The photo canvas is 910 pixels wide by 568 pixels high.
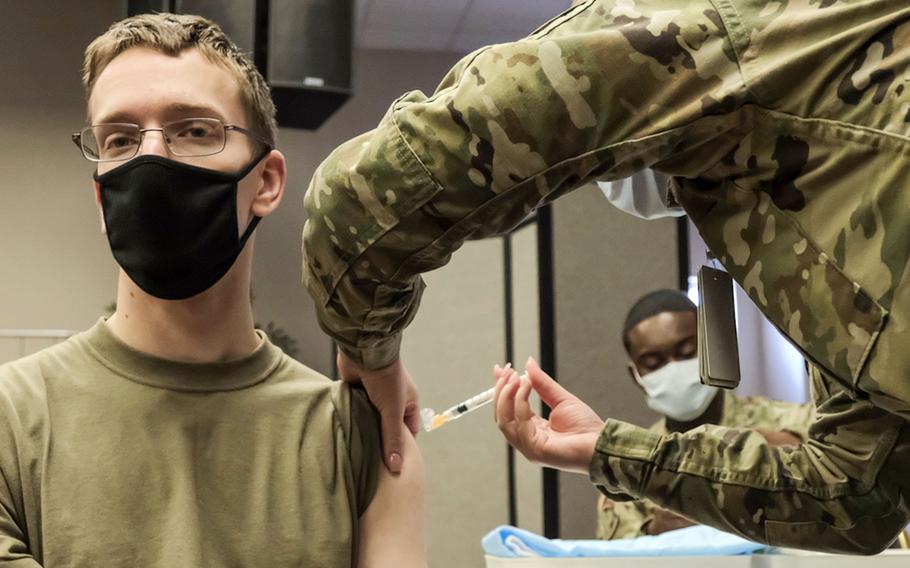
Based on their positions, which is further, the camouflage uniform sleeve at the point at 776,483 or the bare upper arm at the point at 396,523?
the bare upper arm at the point at 396,523

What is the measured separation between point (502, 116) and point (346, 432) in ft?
1.86

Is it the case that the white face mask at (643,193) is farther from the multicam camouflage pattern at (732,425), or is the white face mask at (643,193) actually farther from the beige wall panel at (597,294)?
the beige wall panel at (597,294)

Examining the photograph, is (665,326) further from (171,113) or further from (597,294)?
(171,113)

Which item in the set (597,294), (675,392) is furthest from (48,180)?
(675,392)

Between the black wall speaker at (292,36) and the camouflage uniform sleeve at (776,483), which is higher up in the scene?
the black wall speaker at (292,36)

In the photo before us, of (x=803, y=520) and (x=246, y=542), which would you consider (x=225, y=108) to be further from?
(x=803, y=520)

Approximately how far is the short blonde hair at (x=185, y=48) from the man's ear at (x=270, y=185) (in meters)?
0.03

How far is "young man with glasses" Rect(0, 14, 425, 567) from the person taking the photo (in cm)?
102

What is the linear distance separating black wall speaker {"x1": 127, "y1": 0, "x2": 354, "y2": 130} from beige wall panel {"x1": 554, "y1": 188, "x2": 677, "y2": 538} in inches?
33.7

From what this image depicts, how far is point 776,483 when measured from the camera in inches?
39.4

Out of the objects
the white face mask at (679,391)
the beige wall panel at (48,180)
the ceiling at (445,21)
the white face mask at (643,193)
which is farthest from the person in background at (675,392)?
the beige wall panel at (48,180)

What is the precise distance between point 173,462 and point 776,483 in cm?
64

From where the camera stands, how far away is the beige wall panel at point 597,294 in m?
3.18

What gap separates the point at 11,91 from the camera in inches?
190
